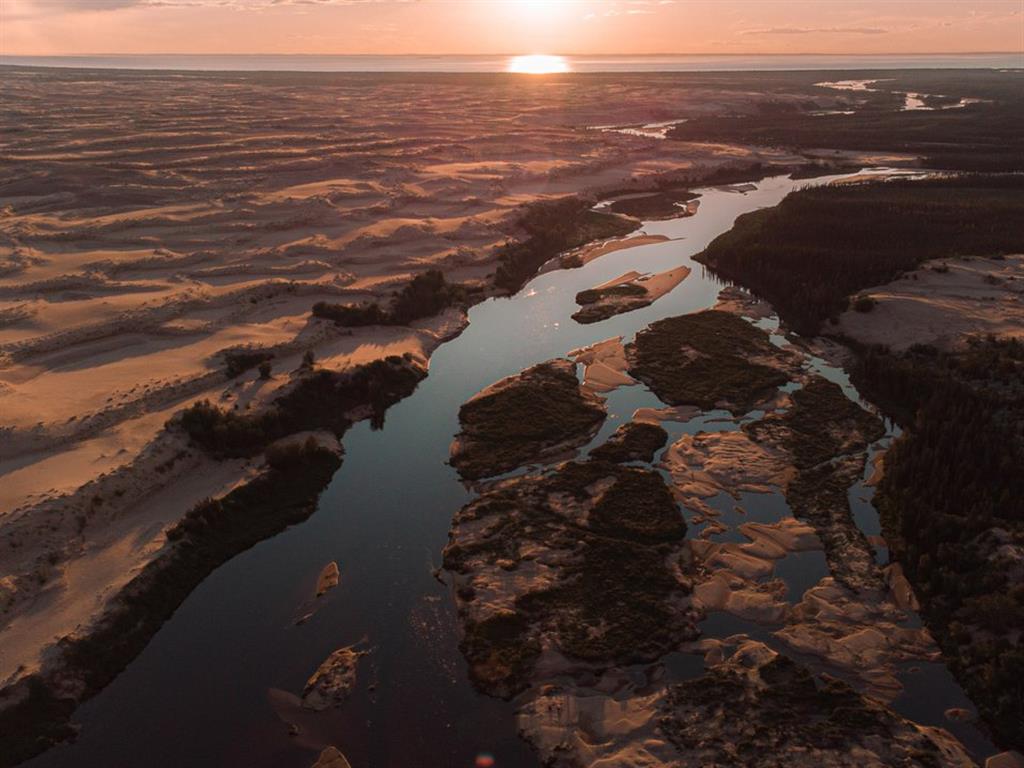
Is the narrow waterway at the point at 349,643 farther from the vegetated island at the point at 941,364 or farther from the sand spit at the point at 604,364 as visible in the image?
the sand spit at the point at 604,364

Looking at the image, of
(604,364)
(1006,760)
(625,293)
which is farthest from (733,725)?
(625,293)

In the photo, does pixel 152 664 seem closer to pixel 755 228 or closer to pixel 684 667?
pixel 684 667

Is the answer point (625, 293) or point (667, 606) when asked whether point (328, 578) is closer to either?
point (667, 606)

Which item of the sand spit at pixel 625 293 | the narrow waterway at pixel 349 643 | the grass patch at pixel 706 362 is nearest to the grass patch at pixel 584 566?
the narrow waterway at pixel 349 643

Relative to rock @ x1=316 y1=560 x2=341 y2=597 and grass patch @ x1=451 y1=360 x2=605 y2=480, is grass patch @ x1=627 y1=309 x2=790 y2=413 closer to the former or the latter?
grass patch @ x1=451 y1=360 x2=605 y2=480

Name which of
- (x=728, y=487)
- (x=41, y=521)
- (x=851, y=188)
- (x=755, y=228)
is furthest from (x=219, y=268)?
(x=851, y=188)

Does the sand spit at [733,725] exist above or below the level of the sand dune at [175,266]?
below

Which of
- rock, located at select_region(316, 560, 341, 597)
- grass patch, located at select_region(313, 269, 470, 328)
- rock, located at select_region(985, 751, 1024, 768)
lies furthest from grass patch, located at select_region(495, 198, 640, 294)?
rock, located at select_region(985, 751, 1024, 768)
